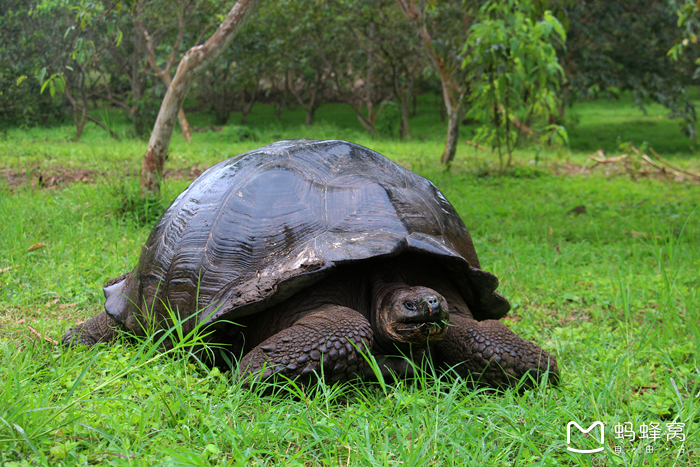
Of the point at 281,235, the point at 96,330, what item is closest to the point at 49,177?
the point at 96,330

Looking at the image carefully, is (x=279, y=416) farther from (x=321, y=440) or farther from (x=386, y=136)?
(x=386, y=136)

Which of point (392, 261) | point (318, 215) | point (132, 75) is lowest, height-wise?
point (392, 261)

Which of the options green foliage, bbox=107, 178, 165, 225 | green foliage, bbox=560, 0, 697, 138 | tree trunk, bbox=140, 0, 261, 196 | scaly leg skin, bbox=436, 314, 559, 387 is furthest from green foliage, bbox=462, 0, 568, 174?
green foliage, bbox=560, 0, 697, 138

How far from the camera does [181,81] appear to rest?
4.12 metres

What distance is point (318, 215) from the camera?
193cm

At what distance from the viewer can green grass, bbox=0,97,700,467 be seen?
4.26ft

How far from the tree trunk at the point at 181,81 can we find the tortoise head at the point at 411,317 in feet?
9.90

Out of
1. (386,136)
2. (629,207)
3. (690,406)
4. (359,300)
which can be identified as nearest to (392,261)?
(359,300)

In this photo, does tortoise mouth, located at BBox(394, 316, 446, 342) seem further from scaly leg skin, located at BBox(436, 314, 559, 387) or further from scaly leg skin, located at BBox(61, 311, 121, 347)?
scaly leg skin, located at BBox(61, 311, 121, 347)

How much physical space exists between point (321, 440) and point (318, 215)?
0.86 m

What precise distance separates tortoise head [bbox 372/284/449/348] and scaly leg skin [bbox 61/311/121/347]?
122 centimetres

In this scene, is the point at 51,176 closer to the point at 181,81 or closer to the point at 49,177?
the point at 49,177

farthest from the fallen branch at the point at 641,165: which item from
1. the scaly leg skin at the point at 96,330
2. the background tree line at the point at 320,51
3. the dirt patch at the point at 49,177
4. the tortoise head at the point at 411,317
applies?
the scaly leg skin at the point at 96,330

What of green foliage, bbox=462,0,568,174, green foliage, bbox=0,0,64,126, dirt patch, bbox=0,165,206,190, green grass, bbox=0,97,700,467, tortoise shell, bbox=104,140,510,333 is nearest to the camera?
green grass, bbox=0,97,700,467
